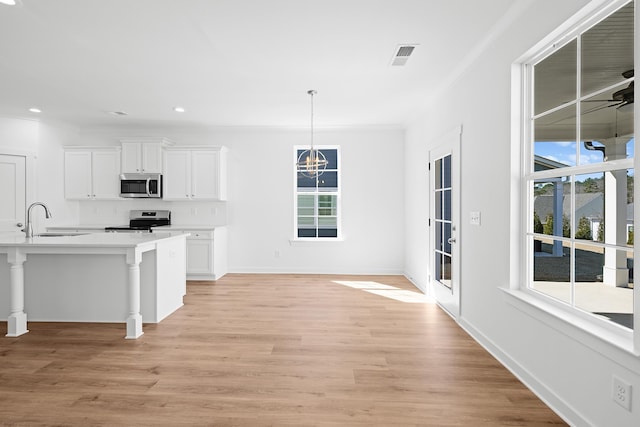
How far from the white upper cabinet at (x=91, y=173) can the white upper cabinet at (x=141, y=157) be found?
0.62 feet

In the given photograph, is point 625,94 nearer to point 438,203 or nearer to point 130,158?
point 438,203

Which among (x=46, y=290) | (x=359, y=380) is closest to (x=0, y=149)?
(x=46, y=290)

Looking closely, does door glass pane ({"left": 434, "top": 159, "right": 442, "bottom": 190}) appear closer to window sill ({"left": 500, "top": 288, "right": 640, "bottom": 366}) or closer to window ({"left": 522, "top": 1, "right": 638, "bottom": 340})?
window ({"left": 522, "top": 1, "right": 638, "bottom": 340})

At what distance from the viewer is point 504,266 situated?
2.91m

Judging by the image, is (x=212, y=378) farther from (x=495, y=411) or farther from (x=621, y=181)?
(x=621, y=181)

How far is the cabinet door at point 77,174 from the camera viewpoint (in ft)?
21.1

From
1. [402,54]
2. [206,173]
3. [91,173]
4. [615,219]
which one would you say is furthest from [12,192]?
[615,219]

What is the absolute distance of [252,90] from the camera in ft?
15.1

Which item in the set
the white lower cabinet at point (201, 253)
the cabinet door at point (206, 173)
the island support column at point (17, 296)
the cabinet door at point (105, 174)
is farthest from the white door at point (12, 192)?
the island support column at point (17, 296)

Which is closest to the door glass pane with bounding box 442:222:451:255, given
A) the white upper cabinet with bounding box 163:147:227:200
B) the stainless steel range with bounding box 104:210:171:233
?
the white upper cabinet with bounding box 163:147:227:200

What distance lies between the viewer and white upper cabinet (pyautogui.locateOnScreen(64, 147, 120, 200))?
252 inches

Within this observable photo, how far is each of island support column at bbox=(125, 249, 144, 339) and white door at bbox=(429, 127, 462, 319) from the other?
310cm

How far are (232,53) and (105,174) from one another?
412cm

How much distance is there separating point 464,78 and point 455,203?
124 cm
